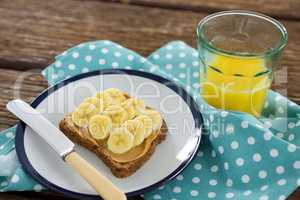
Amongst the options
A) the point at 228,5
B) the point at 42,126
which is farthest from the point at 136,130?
the point at 228,5

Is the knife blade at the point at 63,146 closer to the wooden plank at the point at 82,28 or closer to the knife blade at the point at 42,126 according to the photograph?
the knife blade at the point at 42,126

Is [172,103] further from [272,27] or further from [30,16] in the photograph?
[30,16]

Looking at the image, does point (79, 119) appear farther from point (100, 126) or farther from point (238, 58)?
point (238, 58)

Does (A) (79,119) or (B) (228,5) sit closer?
(A) (79,119)

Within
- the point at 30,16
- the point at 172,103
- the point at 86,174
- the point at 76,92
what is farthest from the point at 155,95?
the point at 30,16

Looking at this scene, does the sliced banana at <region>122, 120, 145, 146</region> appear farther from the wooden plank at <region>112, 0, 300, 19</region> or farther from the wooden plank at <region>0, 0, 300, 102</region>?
the wooden plank at <region>112, 0, 300, 19</region>

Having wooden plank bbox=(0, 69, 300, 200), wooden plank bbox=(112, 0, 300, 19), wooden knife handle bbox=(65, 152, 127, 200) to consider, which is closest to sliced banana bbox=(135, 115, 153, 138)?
wooden knife handle bbox=(65, 152, 127, 200)
